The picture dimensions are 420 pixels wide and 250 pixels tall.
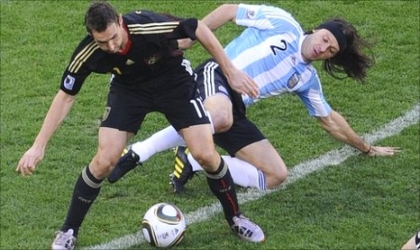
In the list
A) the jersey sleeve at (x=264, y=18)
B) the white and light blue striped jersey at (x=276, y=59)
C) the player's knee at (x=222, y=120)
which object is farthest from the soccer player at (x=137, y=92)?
the jersey sleeve at (x=264, y=18)

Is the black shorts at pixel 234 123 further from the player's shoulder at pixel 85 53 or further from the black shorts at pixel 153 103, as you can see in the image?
the player's shoulder at pixel 85 53

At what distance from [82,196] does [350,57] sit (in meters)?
2.45

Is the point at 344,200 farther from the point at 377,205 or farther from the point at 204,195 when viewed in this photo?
the point at 204,195

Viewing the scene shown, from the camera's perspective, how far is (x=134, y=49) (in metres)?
6.84

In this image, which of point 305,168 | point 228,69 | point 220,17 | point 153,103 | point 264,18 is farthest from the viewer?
point 305,168

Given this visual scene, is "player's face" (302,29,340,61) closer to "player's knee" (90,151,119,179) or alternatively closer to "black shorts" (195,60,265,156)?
"black shorts" (195,60,265,156)

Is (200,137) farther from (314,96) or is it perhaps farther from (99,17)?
(314,96)

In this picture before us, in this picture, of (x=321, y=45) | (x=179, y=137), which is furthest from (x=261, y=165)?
(x=321, y=45)

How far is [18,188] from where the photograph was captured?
8281mm

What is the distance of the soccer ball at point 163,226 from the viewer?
7.29 metres

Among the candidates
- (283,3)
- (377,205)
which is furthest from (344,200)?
(283,3)

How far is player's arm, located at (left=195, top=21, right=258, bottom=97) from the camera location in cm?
662

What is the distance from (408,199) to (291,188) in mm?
917

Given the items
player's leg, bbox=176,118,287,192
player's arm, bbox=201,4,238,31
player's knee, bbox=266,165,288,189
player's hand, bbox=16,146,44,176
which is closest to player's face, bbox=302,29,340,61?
player's arm, bbox=201,4,238,31
